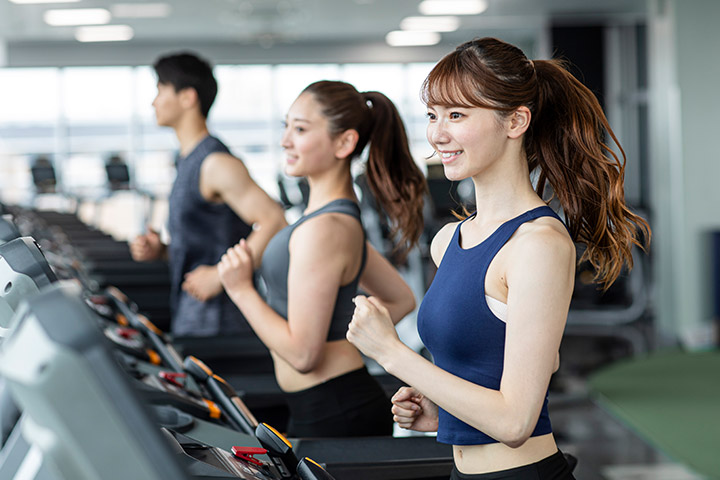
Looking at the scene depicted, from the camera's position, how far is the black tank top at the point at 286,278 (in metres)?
1.66

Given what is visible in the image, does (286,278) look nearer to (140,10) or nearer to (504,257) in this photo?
(504,257)

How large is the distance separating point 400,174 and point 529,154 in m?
0.69

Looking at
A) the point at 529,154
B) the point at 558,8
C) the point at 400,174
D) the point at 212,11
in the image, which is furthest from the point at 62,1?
the point at 529,154

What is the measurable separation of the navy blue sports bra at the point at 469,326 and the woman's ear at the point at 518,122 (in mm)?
107

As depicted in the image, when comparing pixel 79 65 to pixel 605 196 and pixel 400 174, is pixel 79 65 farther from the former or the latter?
pixel 605 196

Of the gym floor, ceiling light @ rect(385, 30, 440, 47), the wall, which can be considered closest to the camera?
the gym floor

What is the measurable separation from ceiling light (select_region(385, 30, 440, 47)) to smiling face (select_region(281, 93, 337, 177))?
9653mm

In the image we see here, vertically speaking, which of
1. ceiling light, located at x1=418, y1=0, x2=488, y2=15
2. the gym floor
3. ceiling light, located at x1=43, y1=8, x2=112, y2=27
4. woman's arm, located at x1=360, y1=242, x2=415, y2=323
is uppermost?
ceiling light, located at x1=43, y1=8, x2=112, y2=27

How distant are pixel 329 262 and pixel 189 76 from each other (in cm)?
122

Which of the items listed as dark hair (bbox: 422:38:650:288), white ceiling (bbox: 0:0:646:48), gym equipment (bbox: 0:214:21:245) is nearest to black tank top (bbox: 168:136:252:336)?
gym equipment (bbox: 0:214:21:245)

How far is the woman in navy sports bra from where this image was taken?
0.96 m

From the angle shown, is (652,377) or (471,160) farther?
(652,377)

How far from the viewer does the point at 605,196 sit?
3.87ft

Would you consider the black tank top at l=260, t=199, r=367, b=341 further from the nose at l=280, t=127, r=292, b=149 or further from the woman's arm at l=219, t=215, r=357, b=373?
the nose at l=280, t=127, r=292, b=149
